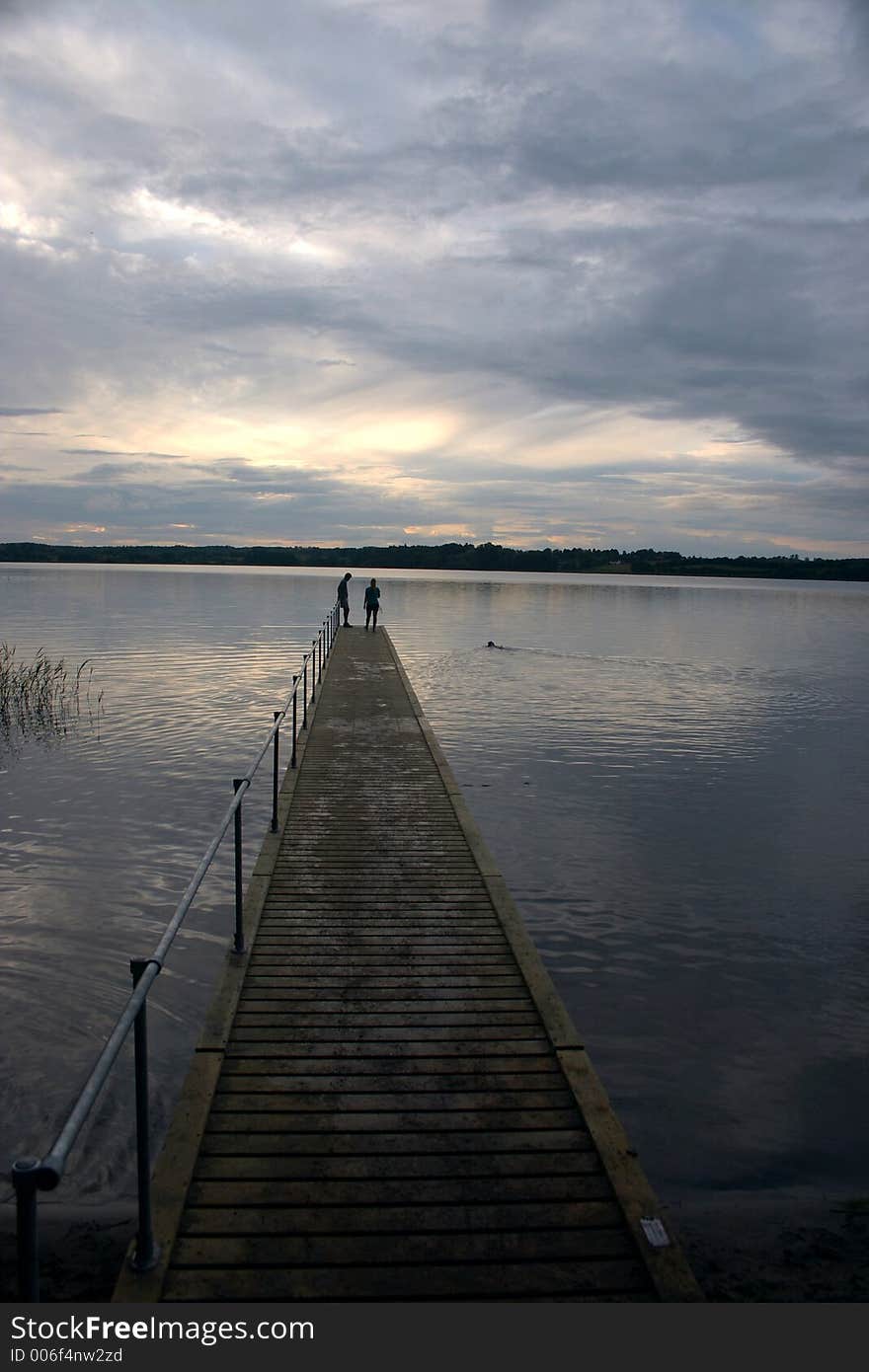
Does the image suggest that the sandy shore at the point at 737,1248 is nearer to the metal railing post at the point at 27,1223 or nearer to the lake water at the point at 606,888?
the lake water at the point at 606,888

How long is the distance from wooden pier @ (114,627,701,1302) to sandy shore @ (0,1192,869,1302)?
0.87m

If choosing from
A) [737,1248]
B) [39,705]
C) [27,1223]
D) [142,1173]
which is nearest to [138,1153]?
[142,1173]

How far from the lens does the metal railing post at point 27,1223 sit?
269cm

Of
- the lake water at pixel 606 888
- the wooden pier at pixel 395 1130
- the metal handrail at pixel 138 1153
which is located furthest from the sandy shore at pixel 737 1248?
the metal handrail at pixel 138 1153

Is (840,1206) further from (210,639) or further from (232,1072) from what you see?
(210,639)

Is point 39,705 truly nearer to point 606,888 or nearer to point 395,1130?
point 606,888

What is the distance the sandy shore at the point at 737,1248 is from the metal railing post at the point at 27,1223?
68.9 inches

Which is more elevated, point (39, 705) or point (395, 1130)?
point (395, 1130)

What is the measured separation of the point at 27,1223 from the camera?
9.15 feet

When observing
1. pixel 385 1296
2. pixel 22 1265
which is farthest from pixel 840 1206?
pixel 22 1265

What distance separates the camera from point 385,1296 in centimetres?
368

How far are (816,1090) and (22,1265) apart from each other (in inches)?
233

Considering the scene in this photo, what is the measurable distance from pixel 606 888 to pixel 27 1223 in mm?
9022

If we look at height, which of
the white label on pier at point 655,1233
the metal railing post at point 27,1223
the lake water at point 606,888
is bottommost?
the lake water at point 606,888
